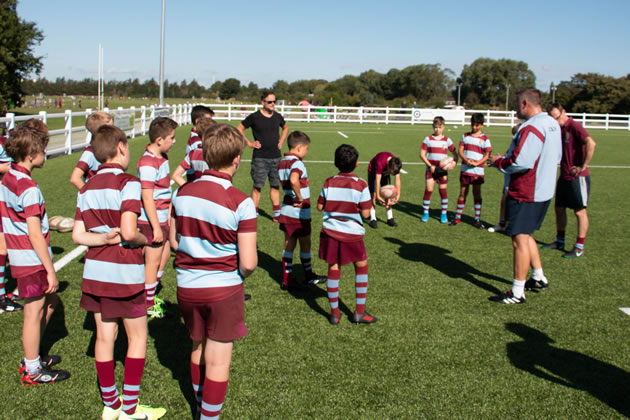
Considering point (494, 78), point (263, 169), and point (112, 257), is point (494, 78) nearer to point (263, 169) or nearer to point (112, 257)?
point (263, 169)

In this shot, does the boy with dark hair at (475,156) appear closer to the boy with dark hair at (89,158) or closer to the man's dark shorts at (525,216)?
the man's dark shorts at (525,216)

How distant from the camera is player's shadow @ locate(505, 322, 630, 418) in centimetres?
362

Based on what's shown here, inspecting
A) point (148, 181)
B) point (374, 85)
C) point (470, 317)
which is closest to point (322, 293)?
point (470, 317)

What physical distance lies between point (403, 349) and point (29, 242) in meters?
2.89

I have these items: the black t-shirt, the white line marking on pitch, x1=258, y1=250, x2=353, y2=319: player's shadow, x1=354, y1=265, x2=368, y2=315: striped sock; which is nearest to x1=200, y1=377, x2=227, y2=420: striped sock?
x1=354, y1=265, x2=368, y2=315: striped sock

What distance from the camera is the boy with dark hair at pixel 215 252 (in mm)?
2666

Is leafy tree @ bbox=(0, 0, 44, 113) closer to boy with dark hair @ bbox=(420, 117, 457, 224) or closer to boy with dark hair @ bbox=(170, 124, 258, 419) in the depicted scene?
boy with dark hair @ bbox=(420, 117, 457, 224)

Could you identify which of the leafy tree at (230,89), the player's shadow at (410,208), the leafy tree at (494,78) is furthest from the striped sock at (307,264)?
the leafy tree at (230,89)

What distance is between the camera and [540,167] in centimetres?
515

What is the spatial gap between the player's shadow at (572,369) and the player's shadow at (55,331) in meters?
3.66

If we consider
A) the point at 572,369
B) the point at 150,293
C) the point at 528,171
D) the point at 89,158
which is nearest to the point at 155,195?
the point at 89,158

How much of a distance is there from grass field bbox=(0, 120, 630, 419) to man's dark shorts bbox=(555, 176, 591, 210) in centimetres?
73

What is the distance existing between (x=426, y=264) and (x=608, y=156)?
1666cm

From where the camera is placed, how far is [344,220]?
14.8ft
